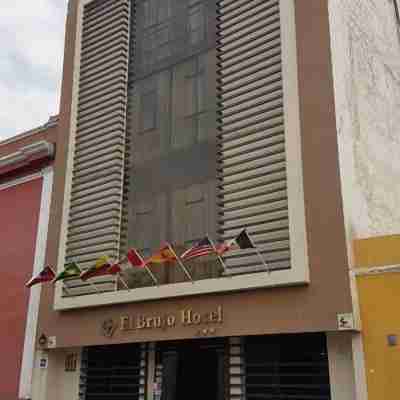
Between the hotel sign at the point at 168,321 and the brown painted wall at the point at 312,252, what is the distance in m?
0.08

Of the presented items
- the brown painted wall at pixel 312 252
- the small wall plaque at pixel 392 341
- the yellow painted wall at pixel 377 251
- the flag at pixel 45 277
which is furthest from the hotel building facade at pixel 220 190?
the flag at pixel 45 277

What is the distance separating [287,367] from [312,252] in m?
2.03

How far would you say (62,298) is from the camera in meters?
13.1

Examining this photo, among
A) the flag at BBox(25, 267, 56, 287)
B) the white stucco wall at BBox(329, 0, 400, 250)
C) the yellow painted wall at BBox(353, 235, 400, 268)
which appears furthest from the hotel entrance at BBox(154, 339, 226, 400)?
the white stucco wall at BBox(329, 0, 400, 250)

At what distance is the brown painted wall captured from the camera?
373 inches

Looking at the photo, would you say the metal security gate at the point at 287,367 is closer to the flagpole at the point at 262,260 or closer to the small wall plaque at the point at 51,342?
the flagpole at the point at 262,260

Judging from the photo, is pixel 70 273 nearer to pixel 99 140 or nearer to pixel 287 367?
pixel 99 140

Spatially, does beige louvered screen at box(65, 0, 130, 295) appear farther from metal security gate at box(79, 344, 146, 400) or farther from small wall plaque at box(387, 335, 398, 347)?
small wall plaque at box(387, 335, 398, 347)

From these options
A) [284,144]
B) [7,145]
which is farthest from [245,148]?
[7,145]

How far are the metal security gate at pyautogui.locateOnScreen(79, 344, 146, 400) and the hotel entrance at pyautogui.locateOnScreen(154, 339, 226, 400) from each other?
1.54 ft

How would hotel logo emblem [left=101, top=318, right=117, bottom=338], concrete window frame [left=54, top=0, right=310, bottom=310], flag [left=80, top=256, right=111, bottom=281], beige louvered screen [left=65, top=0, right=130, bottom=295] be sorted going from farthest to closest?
beige louvered screen [left=65, top=0, right=130, bottom=295] < hotel logo emblem [left=101, top=318, right=117, bottom=338] < flag [left=80, top=256, right=111, bottom=281] < concrete window frame [left=54, top=0, right=310, bottom=310]

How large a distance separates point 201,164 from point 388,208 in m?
3.69

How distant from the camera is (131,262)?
452 inches

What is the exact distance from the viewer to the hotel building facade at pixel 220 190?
9930 millimetres
